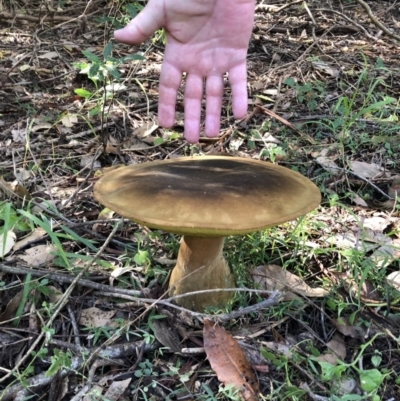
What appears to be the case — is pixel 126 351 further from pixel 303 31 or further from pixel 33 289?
pixel 303 31

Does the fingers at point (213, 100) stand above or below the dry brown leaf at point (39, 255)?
above

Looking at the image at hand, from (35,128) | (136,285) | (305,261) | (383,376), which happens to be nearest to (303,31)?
(35,128)

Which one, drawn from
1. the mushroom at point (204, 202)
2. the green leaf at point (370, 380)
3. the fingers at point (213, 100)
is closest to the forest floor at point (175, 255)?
the green leaf at point (370, 380)

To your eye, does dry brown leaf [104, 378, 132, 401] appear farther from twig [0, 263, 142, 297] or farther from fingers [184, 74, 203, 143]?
fingers [184, 74, 203, 143]

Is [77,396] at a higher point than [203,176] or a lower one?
lower

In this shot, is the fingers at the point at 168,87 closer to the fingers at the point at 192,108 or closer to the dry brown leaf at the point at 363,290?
the fingers at the point at 192,108

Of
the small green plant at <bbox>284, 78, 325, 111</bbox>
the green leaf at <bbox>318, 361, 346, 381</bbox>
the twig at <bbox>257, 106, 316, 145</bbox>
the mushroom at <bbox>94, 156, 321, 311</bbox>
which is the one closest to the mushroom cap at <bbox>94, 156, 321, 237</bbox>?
the mushroom at <bbox>94, 156, 321, 311</bbox>

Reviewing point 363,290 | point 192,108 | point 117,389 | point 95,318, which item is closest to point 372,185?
point 363,290
